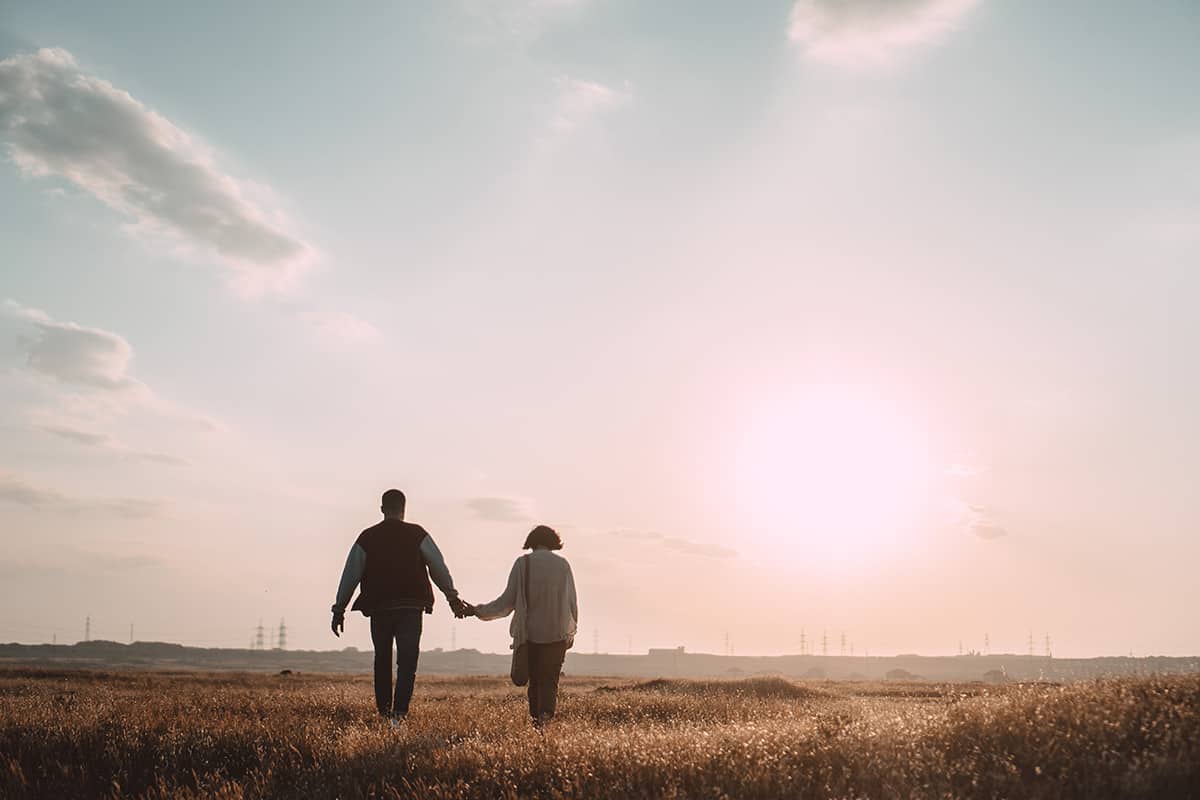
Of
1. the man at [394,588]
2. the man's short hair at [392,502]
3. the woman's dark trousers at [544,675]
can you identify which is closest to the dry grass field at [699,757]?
the woman's dark trousers at [544,675]

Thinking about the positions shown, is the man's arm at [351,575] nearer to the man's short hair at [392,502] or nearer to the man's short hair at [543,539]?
the man's short hair at [392,502]

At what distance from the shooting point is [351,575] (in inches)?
416

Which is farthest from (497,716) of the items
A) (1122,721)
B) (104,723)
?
(1122,721)

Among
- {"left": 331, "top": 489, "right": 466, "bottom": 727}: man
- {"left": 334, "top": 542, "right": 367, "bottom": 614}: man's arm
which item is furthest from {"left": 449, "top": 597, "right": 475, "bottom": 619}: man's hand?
{"left": 334, "top": 542, "right": 367, "bottom": 614}: man's arm

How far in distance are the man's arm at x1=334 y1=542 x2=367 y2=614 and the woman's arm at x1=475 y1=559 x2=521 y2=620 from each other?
1.57 metres

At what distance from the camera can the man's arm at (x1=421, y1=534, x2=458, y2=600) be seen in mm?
10688

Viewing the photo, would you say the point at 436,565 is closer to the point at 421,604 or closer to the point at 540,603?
the point at 421,604

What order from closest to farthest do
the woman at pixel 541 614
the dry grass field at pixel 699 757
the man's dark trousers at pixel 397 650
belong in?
the dry grass field at pixel 699 757, the man's dark trousers at pixel 397 650, the woman at pixel 541 614

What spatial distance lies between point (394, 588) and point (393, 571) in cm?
20

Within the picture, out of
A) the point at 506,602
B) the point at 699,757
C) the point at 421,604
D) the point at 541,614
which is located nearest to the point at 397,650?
the point at 421,604

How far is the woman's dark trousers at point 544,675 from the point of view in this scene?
33.6 ft

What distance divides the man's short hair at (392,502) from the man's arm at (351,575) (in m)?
0.57

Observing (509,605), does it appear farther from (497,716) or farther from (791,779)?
(791,779)

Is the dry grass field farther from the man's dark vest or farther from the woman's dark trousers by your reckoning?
the man's dark vest
